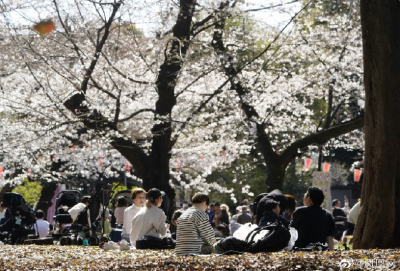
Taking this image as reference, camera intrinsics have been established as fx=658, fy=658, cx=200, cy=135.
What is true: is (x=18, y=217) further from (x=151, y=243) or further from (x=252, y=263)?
(x=252, y=263)

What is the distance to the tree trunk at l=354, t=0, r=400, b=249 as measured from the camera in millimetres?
8586

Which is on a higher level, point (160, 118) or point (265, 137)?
point (160, 118)

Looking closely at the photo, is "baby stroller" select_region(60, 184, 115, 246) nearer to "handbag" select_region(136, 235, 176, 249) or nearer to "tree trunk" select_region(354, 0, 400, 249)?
"handbag" select_region(136, 235, 176, 249)

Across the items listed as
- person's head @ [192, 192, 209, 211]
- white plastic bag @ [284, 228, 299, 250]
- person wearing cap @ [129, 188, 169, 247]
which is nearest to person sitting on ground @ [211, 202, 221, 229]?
person wearing cap @ [129, 188, 169, 247]

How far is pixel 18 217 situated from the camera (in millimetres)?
15148

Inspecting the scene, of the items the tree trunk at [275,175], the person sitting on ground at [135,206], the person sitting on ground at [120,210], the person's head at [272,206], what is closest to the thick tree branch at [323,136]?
the tree trunk at [275,175]

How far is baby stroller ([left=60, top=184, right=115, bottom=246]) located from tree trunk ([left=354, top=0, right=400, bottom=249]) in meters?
5.74

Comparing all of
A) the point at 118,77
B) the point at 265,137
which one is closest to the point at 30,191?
the point at 118,77

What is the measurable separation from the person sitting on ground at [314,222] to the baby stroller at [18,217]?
27.3 feet

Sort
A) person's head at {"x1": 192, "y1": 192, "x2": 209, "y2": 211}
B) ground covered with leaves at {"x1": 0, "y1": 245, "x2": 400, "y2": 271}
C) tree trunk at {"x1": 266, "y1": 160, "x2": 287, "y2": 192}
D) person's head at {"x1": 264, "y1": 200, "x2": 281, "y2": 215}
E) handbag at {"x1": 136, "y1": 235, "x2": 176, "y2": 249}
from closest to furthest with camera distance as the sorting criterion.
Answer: ground covered with leaves at {"x1": 0, "y1": 245, "x2": 400, "y2": 271} → person's head at {"x1": 264, "y1": 200, "x2": 281, "y2": 215} → person's head at {"x1": 192, "y1": 192, "x2": 209, "y2": 211} → handbag at {"x1": 136, "y1": 235, "x2": 176, "y2": 249} → tree trunk at {"x1": 266, "y1": 160, "x2": 287, "y2": 192}

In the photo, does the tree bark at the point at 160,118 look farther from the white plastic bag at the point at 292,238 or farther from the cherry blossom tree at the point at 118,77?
the white plastic bag at the point at 292,238

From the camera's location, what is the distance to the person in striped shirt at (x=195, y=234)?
28.0ft

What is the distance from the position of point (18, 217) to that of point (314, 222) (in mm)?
8764

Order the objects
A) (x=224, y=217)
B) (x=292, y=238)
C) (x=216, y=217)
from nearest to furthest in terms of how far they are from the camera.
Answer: (x=292, y=238) → (x=216, y=217) → (x=224, y=217)
